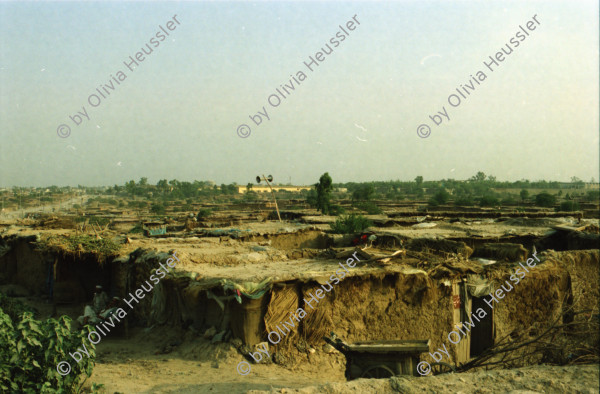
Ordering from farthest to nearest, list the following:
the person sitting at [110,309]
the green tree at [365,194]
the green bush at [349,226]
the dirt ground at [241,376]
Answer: the green tree at [365,194] → the green bush at [349,226] → the person sitting at [110,309] → the dirt ground at [241,376]

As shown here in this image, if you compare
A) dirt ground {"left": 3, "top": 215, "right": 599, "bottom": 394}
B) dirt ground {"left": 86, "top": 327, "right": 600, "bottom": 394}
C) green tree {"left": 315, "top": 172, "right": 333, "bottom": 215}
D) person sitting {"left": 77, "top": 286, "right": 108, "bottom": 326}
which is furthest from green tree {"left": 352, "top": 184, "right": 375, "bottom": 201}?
dirt ground {"left": 86, "top": 327, "right": 600, "bottom": 394}

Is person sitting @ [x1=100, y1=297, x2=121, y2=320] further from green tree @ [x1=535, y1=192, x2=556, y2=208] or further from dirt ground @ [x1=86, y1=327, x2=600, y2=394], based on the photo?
green tree @ [x1=535, y1=192, x2=556, y2=208]

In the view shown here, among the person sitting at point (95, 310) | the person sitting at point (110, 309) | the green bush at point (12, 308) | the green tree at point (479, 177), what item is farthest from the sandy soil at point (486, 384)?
the green tree at point (479, 177)

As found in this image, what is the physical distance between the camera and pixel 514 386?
4.57 m

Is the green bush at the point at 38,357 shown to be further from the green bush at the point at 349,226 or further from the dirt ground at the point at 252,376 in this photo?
the green bush at the point at 349,226

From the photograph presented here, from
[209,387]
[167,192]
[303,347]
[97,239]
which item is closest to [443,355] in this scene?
[303,347]

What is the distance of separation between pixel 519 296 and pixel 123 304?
7601 millimetres

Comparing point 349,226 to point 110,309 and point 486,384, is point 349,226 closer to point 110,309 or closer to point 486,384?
point 110,309

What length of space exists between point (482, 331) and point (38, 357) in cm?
661

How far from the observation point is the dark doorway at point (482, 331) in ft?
24.5

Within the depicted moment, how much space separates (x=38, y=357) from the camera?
4406mm

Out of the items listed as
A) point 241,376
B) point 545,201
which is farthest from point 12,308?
point 545,201

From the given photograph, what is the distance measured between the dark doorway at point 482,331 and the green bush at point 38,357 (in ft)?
19.7

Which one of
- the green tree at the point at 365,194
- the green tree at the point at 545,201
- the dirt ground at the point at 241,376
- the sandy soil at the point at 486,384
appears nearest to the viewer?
the sandy soil at the point at 486,384
